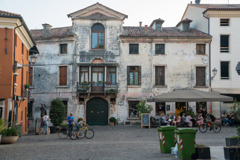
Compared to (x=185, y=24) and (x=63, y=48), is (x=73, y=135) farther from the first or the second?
(x=185, y=24)

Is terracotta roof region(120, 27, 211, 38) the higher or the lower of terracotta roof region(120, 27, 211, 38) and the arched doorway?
the higher

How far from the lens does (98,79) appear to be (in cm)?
3325

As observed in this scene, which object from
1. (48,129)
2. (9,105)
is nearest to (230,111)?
(48,129)

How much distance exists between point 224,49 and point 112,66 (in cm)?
1133

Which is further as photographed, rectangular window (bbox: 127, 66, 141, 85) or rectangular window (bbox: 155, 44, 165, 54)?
rectangular window (bbox: 155, 44, 165, 54)

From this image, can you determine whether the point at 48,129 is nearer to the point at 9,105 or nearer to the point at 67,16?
the point at 9,105

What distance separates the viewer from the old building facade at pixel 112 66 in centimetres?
3325

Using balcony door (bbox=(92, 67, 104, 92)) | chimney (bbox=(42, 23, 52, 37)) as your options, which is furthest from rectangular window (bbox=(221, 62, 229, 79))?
chimney (bbox=(42, 23, 52, 37))

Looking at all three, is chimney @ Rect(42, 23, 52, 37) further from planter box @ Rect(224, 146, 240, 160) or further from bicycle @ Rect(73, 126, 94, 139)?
planter box @ Rect(224, 146, 240, 160)

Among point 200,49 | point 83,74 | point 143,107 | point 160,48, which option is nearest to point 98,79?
point 83,74

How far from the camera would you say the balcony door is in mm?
32750

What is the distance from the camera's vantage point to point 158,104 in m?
33.3

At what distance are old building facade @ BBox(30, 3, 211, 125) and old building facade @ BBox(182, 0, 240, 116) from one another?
0.91 m

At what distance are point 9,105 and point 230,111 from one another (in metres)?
21.6
